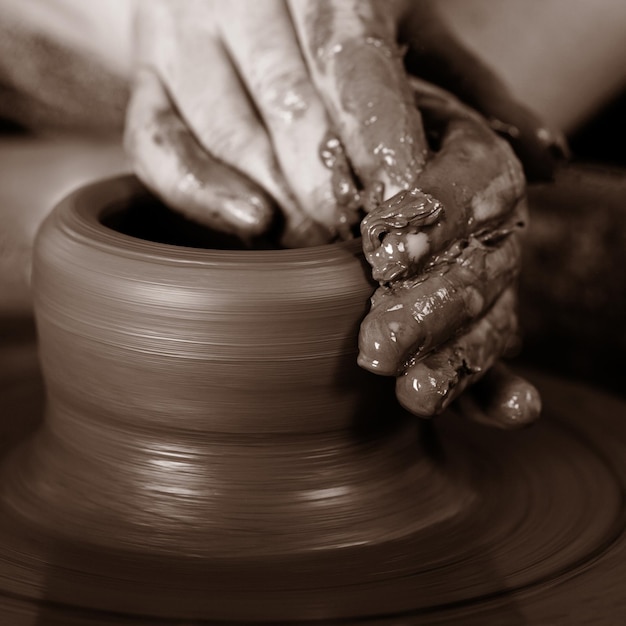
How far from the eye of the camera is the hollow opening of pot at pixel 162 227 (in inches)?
43.1

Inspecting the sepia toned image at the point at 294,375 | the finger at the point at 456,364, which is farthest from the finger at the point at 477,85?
the finger at the point at 456,364

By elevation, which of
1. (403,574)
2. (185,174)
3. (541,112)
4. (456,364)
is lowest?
(541,112)

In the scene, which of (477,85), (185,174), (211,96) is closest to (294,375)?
(185,174)

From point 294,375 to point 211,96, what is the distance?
0.41m

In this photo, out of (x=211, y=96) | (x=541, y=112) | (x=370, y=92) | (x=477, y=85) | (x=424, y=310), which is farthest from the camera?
(x=541, y=112)

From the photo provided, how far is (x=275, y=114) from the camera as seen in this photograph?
1067 millimetres

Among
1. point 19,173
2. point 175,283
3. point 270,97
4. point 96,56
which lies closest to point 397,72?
point 270,97

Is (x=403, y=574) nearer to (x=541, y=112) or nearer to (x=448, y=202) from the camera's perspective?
(x=448, y=202)

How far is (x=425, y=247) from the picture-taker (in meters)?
0.87

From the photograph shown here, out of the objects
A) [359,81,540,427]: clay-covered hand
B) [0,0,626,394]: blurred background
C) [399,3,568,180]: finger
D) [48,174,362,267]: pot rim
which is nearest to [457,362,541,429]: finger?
[359,81,540,427]: clay-covered hand

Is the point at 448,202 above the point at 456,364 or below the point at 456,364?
above

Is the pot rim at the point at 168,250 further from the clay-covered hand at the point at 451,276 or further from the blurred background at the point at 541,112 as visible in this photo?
the blurred background at the point at 541,112

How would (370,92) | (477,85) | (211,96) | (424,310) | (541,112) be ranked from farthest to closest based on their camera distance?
(541,112)
(477,85)
(211,96)
(370,92)
(424,310)

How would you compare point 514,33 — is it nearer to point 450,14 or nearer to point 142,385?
point 450,14
